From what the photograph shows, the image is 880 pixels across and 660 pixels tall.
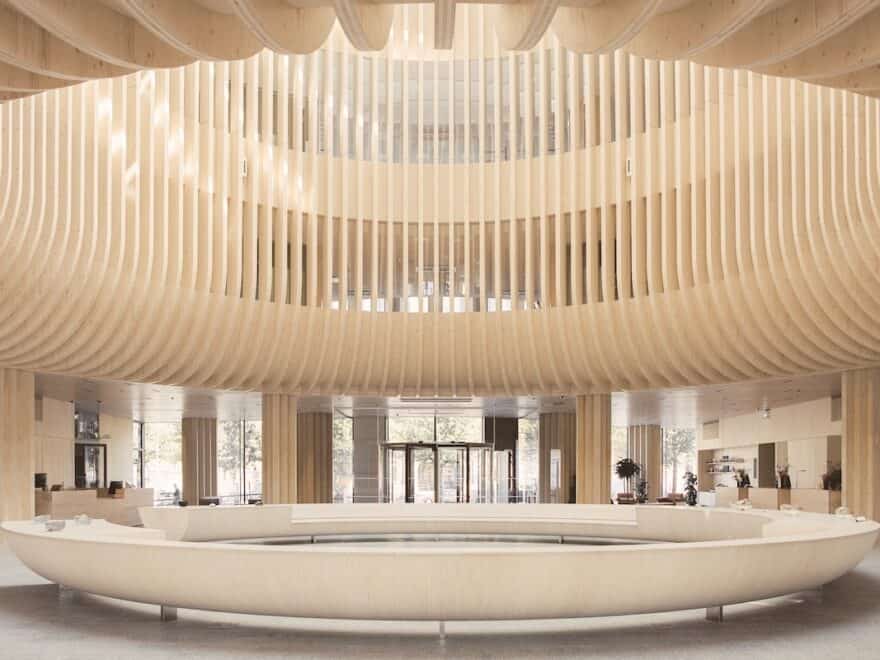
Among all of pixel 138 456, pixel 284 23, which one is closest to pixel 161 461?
pixel 138 456

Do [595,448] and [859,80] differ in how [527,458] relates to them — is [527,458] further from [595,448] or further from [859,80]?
[859,80]

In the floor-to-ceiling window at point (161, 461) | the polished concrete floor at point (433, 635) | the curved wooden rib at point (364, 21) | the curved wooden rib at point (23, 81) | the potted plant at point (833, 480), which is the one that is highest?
the curved wooden rib at point (364, 21)

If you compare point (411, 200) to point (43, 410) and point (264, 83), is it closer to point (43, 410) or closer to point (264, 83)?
point (264, 83)

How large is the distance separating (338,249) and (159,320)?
15.8ft

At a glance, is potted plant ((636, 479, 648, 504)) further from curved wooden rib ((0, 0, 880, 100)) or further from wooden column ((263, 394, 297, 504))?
curved wooden rib ((0, 0, 880, 100))

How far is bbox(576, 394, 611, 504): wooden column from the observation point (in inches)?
818

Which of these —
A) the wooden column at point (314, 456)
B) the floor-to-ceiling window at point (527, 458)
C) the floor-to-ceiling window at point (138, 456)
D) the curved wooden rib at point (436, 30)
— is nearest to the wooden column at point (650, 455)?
the floor-to-ceiling window at point (527, 458)

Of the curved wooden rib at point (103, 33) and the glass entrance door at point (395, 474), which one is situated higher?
the curved wooden rib at point (103, 33)

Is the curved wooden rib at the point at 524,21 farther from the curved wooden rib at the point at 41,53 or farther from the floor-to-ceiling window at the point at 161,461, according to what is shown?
the floor-to-ceiling window at the point at 161,461

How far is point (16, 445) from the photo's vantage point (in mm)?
16016

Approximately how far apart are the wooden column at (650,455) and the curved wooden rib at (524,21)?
28.5 meters

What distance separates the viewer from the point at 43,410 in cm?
2150

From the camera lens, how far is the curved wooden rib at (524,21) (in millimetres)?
4676

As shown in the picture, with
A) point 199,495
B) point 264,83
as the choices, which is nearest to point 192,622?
point 264,83
